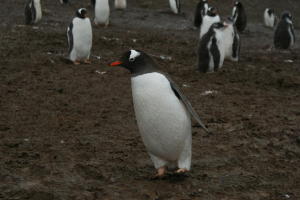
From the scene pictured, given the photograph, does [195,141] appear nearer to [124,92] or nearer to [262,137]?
[262,137]

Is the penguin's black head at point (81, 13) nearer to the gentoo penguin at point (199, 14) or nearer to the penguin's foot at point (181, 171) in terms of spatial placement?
the penguin's foot at point (181, 171)

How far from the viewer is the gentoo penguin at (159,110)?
415cm

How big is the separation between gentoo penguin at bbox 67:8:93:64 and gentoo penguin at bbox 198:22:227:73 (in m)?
1.95

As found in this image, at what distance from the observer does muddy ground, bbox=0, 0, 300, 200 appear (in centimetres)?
421

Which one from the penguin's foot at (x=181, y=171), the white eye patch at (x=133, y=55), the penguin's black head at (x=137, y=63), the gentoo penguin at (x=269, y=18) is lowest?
the gentoo penguin at (x=269, y=18)

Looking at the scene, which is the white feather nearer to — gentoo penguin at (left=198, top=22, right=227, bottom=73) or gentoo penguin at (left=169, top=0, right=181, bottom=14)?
gentoo penguin at (left=198, top=22, right=227, bottom=73)

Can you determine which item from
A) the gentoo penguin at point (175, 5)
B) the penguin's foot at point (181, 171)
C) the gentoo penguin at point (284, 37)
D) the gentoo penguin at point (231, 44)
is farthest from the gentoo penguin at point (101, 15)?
the penguin's foot at point (181, 171)

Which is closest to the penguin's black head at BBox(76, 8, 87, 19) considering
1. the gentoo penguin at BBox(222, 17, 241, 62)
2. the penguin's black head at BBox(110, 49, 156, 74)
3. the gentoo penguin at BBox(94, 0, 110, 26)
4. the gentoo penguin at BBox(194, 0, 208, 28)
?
the gentoo penguin at BBox(222, 17, 241, 62)

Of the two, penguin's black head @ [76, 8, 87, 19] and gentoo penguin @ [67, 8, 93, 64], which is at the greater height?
penguin's black head @ [76, 8, 87, 19]

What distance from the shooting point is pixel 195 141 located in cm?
548

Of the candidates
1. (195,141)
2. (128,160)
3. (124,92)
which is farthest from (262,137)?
(124,92)

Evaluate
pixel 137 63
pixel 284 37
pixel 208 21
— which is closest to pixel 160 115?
pixel 137 63

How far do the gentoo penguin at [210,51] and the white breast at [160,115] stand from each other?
4783 millimetres

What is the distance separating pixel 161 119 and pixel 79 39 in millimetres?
5515
